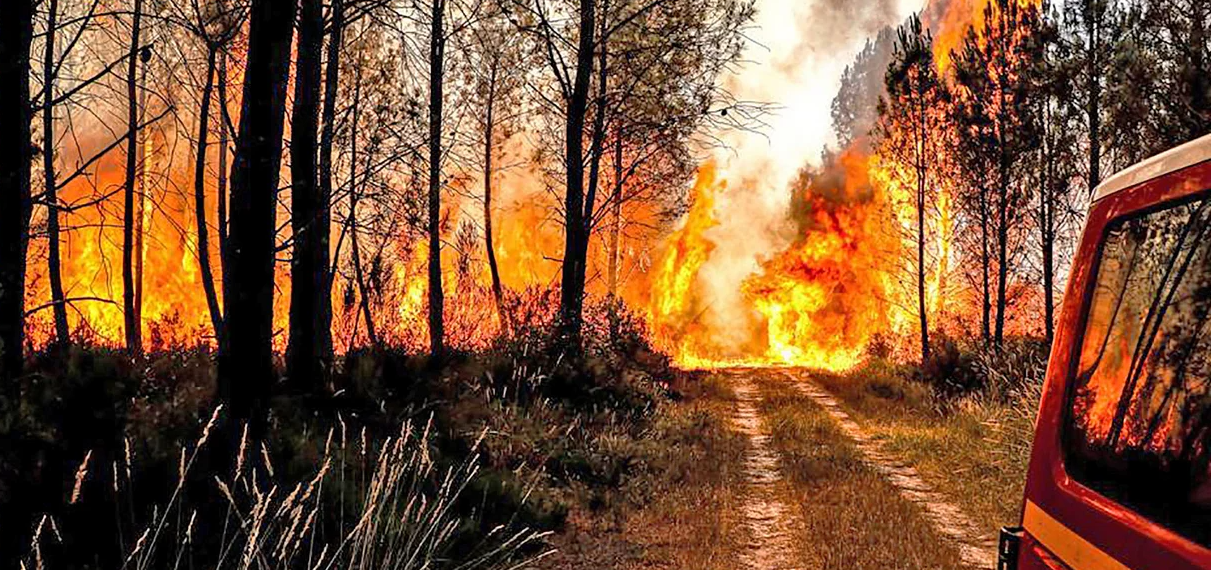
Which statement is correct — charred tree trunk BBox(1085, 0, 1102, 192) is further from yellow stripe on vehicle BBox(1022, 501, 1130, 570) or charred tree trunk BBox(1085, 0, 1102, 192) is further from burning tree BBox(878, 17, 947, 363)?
yellow stripe on vehicle BBox(1022, 501, 1130, 570)

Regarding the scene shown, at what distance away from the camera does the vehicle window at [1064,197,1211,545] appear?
1.78 meters

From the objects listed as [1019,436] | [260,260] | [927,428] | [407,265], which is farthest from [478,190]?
[260,260]

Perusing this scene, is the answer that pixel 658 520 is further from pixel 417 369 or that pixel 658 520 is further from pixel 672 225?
pixel 672 225

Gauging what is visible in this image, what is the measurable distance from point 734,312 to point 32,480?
141 ft

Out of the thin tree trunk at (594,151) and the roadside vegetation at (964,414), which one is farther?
the thin tree trunk at (594,151)

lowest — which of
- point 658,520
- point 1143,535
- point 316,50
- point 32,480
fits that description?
point 658,520

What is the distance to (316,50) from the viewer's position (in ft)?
33.7

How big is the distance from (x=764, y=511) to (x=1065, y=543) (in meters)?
6.82

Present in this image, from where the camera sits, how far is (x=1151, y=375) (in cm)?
196

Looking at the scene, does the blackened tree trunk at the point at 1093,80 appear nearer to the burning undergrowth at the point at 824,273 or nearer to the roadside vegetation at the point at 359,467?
the roadside vegetation at the point at 359,467

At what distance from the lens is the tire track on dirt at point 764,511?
7195mm

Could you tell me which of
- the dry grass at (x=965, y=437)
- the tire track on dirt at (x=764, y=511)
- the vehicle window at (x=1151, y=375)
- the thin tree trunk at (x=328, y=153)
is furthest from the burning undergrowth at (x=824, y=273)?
the vehicle window at (x=1151, y=375)

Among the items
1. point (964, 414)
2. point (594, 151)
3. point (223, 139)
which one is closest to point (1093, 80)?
point (964, 414)

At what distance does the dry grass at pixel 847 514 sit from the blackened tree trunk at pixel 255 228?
13.6ft
